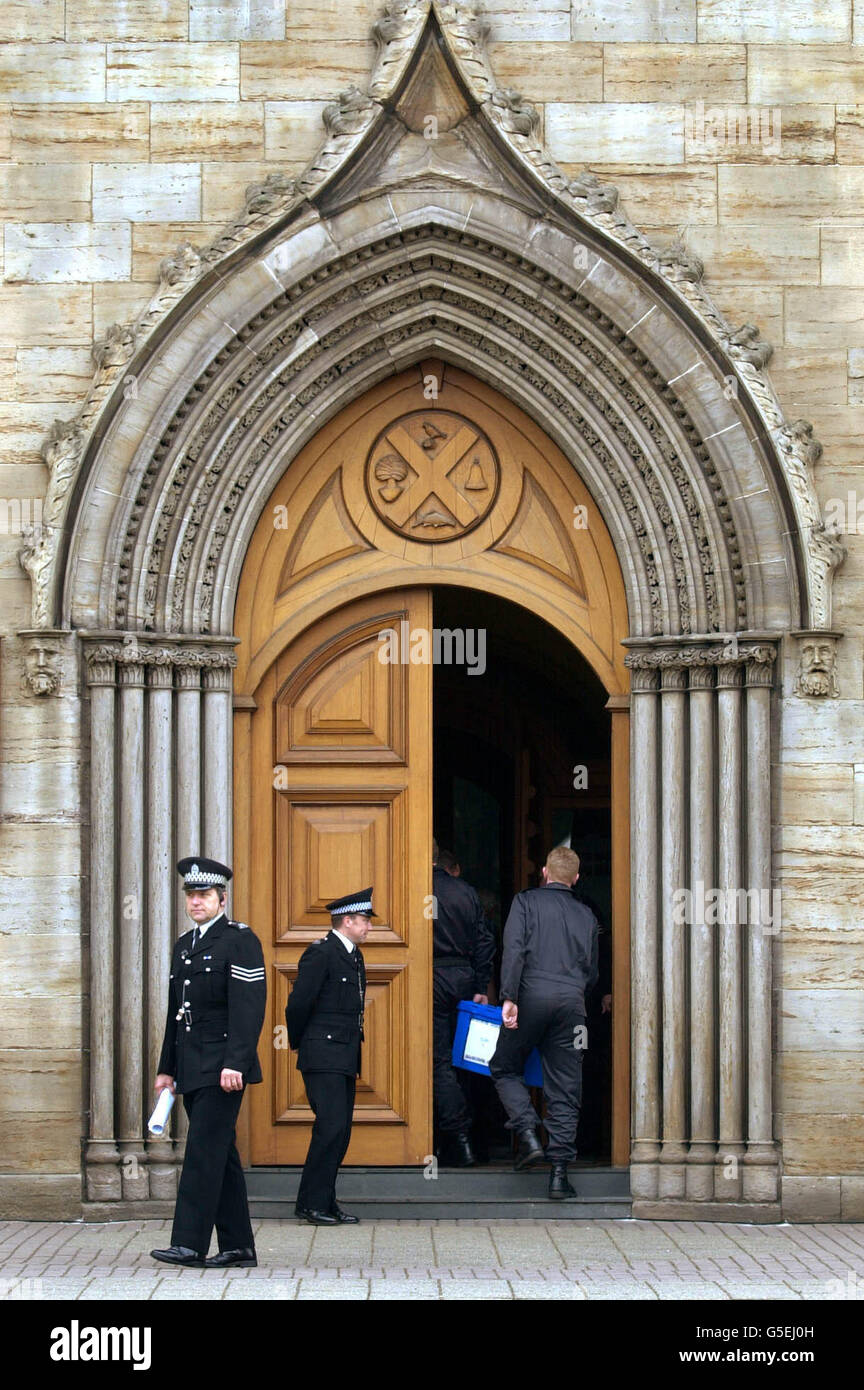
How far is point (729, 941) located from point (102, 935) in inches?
118

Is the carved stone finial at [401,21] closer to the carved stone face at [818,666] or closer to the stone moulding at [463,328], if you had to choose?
the stone moulding at [463,328]

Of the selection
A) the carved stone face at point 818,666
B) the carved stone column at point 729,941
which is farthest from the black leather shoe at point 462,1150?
the carved stone face at point 818,666

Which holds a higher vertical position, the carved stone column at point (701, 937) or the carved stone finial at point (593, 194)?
the carved stone finial at point (593, 194)

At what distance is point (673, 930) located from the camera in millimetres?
10062

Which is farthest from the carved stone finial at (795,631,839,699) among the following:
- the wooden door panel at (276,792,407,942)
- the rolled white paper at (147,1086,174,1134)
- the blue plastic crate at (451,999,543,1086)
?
the rolled white paper at (147,1086,174,1134)

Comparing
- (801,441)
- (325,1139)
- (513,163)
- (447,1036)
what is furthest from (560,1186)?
(513,163)

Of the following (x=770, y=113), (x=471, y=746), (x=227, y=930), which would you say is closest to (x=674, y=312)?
(x=770, y=113)

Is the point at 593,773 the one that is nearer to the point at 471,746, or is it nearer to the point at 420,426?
the point at 471,746

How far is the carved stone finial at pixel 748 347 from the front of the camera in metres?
10.0

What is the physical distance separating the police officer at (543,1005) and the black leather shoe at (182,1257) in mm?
2174

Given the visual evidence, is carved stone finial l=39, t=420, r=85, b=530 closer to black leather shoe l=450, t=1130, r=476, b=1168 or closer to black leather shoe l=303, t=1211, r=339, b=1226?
black leather shoe l=303, t=1211, r=339, b=1226

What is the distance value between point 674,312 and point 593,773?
14.4 ft

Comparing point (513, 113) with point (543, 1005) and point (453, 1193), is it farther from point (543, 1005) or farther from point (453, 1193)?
point (453, 1193)

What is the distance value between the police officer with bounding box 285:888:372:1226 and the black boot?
994mm
